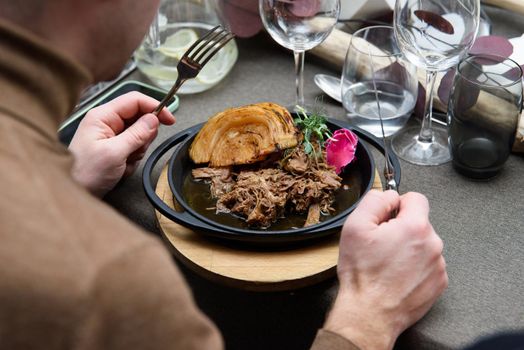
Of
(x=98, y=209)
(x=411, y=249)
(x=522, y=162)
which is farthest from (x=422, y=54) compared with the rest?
(x=98, y=209)

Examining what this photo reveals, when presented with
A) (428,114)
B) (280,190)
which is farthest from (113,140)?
(428,114)

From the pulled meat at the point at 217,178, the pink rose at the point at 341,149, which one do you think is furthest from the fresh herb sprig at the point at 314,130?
the pulled meat at the point at 217,178

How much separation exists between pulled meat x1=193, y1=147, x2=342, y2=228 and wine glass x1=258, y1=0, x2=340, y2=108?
23 cm

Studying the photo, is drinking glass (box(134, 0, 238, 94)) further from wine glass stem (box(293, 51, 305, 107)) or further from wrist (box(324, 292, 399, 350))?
wrist (box(324, 292, 399, 350))

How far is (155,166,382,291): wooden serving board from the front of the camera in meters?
0.94

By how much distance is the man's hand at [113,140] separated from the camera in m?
1.10

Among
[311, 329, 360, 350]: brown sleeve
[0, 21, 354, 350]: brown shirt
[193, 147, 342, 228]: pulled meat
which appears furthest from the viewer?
[193, 147, 342, 228]: pulled meat

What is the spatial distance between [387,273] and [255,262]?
0.57 feet

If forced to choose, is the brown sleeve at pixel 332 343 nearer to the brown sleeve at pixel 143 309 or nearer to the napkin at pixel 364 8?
the brown sleeve at pixel 143 309

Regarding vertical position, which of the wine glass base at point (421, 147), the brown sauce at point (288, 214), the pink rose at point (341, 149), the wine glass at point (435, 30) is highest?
the wine glass at point (435, 30)

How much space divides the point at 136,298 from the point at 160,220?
0.47 metres

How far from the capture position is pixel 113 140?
3.64 feet

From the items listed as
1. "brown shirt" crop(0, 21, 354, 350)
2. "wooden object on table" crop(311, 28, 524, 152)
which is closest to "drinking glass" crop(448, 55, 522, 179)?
"wooden object on table" crop(311, 28, 524, 152)

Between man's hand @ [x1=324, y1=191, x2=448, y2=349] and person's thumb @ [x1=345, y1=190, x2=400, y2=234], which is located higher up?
person's thumb @ [x1=345, y1=190, x2=400, y2=234]
